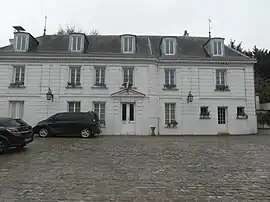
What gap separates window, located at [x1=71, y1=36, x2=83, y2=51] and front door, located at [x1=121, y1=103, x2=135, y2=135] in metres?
5.92

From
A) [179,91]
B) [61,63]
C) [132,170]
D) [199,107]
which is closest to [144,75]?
[179,91]

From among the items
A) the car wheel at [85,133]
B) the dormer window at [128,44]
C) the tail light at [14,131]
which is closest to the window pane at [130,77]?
the dormer window at [128,44]

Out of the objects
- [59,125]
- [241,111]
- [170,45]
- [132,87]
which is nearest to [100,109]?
[132,87]

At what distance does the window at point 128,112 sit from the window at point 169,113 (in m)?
2.72

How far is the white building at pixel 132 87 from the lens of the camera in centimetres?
2017

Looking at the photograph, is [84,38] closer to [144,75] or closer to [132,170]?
[144,75]

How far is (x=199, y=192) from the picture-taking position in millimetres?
5066

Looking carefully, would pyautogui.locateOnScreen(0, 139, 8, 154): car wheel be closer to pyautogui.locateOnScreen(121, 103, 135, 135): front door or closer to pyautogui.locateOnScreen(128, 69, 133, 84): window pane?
pyautogui.locateOnScreen(121, 103, 135, 135): front door

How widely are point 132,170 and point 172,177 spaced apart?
1.22 meters

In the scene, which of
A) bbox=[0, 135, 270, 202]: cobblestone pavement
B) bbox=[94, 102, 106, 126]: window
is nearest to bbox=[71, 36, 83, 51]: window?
bbox=[94, 102, 106, 126]: window

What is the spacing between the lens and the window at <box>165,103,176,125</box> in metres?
20.8

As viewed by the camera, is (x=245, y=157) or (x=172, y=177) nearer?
(x=172, y=177)

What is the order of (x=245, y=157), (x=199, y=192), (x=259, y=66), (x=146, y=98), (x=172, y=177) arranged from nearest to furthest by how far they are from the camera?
(x=199, y=192) → (x=172, y=177) → (x=245, y=157) → (x=146, y=98) → (x=259, y=66)

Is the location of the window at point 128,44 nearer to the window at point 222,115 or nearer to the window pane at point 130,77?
the window pane at point 130,77
